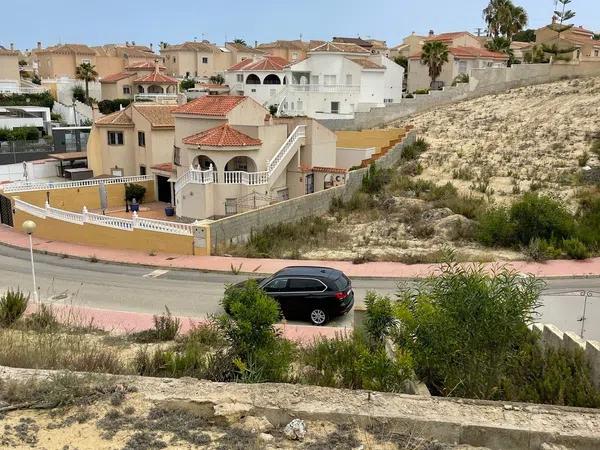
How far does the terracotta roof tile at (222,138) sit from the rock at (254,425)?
2248 centimetres

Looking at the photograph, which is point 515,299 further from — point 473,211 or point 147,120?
point 147,120

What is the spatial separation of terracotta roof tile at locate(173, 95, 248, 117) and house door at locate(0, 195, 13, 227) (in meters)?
10.3

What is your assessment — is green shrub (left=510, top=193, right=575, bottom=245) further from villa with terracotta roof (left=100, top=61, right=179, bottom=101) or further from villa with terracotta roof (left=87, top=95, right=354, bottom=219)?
villa with terracotta roof (left=100, top=61, right=179, bottom=101)

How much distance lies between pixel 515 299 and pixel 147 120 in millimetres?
31532

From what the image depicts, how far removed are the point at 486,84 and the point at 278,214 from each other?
34374mm

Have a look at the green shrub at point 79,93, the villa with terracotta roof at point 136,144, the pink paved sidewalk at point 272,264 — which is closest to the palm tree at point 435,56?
the villa with terracotta roof at point 136,144

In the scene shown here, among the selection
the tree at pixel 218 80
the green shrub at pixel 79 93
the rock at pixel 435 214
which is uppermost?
the tree at pixel 218 80

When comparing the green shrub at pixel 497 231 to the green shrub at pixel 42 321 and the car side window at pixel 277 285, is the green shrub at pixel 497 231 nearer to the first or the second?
the car side window at pixel 277 285

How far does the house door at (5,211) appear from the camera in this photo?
3020 cm

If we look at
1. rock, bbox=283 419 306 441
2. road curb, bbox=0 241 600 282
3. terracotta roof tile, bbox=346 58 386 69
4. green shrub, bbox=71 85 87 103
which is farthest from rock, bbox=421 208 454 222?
green shrub, bbox=71 85 87 103

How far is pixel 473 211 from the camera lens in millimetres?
25312

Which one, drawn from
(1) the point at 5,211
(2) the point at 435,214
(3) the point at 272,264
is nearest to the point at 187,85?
(1) the point at 5,211

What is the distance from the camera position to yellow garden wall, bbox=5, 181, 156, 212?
31.2m

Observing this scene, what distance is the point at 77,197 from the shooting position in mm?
32562
